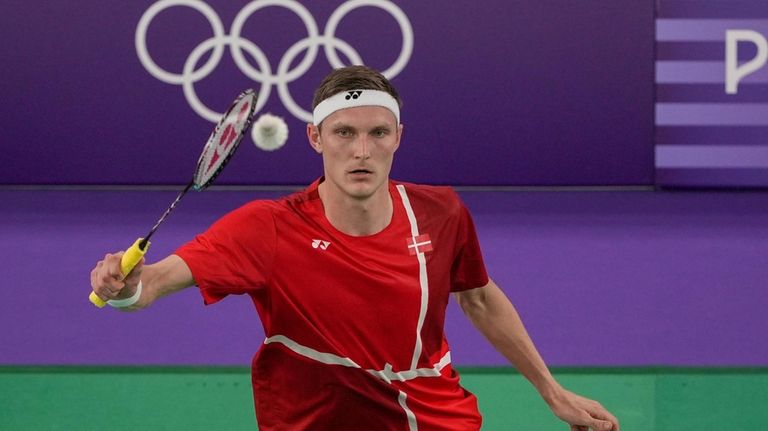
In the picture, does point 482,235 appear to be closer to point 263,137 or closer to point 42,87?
point 42,87

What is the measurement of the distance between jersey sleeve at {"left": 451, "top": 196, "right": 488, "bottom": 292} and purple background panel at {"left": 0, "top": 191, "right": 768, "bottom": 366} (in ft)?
7.76

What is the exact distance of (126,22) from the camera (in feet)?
28.0

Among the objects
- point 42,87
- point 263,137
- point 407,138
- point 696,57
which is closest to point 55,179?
point 42,87

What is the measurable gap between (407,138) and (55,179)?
2.36m

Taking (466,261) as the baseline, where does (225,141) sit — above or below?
above

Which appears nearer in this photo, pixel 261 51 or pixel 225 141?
pixel 225 141

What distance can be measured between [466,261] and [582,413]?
0.48m

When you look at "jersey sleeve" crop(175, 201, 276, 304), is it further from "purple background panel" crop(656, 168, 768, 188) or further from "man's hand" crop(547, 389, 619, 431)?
"purple background panel" crop(656, 168, 768, 188)

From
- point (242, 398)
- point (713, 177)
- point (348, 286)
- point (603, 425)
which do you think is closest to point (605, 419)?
point (603, 425)

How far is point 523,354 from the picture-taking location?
11.3 ft

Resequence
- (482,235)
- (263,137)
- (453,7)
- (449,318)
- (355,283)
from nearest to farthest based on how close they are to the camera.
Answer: (355,283) → (263,137) → (449,318) → (482,235) → (453,7)

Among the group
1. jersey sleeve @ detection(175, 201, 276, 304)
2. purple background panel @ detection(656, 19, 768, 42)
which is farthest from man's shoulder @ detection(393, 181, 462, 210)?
purple background panel @ detection(656, 19, 768, 42)

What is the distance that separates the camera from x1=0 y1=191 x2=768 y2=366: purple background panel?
5.96 m

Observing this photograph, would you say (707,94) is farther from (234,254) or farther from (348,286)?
(234,254)
